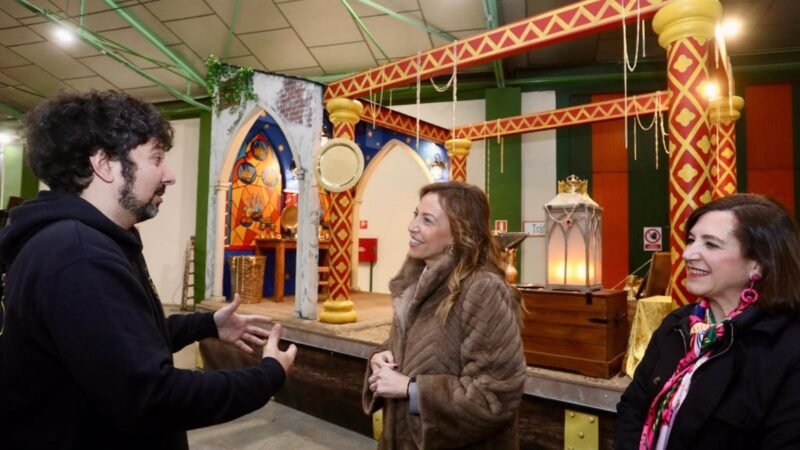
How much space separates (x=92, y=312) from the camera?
101 cm

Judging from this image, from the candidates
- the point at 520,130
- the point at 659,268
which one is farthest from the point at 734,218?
the point at 520,130

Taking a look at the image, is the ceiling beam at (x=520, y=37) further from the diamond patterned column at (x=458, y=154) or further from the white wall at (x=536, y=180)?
the white wall at (x=536, y=180)

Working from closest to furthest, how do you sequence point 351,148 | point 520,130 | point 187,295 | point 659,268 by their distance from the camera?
point 659,268
point 351,148
point 520,130
point 187,295

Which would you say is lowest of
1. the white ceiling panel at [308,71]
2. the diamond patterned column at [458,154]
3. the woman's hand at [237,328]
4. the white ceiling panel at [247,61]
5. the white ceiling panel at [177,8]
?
the woman's hand at [237,328]

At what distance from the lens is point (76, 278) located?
1.03 metres

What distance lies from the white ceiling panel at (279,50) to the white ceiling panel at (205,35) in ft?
0.85

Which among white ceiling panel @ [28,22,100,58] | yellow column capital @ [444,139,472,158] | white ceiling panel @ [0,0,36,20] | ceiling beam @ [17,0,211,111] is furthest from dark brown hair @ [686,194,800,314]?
white ceiling panel @ [0,0,36,20]

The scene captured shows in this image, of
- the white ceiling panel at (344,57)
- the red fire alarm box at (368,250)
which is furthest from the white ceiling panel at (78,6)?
the red fire alarm box at (368,250)

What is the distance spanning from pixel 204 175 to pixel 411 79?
704 centimetres

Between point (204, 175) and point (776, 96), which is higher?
point (776, 96)

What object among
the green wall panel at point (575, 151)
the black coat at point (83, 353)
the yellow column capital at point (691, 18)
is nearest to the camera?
the black coat at point (83, 353)

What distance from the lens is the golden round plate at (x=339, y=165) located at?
4.87 m

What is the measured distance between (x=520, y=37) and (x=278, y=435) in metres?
3.74

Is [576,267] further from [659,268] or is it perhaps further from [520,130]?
[520,130]
